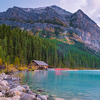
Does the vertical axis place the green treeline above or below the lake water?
above

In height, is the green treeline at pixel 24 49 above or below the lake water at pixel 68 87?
above

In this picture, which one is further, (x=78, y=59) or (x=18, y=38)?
(x=78, y=59)

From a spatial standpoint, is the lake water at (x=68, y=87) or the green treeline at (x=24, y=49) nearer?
the lake water at (x=68, y=87)

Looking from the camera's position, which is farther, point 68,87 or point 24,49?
point 24,49

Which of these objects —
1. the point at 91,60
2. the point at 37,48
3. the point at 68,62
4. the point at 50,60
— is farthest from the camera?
the point at 91,60

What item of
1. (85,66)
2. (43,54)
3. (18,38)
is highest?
(18,38)

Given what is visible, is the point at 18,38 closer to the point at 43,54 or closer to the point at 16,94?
the point at 43,54

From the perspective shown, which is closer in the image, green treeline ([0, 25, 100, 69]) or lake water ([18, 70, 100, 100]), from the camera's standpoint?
lake water ([18, 70, 100, 100])

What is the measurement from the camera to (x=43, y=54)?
75.1 meters

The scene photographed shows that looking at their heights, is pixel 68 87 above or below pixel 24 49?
below

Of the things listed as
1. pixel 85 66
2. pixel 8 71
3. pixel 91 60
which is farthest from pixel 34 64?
pixel 91 60

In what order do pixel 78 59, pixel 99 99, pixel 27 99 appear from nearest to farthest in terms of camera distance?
pixel 27 99
pixel 99 99
pixel 78 59

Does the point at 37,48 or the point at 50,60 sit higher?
the point at 37,48

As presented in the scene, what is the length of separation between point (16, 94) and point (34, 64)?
51494mm
